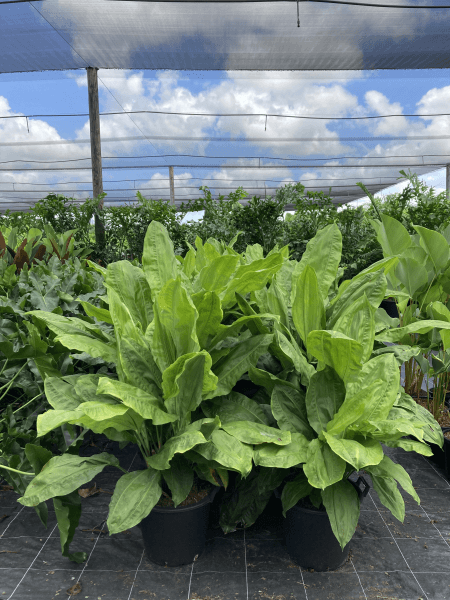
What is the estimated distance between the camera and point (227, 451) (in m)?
1.07

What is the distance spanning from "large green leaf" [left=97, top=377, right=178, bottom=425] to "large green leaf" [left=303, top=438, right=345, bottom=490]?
368 millimetres

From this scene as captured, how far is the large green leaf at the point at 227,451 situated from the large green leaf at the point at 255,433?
2 centimetres

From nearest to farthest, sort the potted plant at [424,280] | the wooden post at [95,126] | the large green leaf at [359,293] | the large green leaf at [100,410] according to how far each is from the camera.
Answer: the large green leaf at [100,410]
the large green leaf at [359,293]
the potted plant at [424,280]
the wooden post at [95,126]

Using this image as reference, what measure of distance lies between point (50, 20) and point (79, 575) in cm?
519

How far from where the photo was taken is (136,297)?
1379 millimetres

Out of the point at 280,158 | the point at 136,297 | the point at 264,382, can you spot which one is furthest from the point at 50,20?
the point at 280,158

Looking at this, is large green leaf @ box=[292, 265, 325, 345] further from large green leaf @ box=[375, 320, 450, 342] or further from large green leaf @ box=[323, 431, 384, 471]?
large green leaf @ box=[323, 431, 384, 471]

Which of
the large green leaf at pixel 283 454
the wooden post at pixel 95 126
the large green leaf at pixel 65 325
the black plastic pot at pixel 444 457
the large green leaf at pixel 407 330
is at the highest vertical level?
the wooden post at pixel 95 126

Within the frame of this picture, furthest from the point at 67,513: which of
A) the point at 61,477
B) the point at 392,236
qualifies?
the point at 392,236

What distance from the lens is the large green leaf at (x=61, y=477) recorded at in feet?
3.42

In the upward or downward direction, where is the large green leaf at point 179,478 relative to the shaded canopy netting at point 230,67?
downward

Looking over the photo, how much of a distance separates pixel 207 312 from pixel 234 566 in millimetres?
770

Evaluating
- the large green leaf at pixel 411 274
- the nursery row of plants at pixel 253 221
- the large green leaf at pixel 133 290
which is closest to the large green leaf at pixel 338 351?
the large green leaf at pixel 133 290

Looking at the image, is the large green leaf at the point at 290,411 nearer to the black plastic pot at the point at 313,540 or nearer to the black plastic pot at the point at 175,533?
the black plastic pot at the point at 313,540
